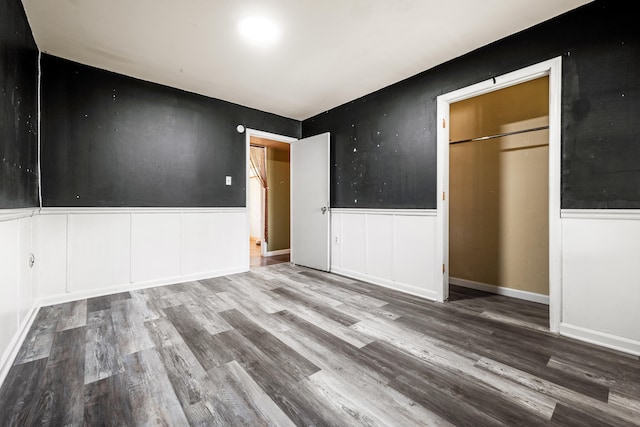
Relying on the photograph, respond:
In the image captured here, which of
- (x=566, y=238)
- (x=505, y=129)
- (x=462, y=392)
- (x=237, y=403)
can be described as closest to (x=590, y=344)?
(x=566, y=238)

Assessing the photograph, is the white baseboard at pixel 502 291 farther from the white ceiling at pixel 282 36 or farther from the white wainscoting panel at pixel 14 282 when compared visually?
the white wainscoting panel at pixel 14 282

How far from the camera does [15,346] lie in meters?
1.72

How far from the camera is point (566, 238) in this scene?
2.02m

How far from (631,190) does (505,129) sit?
145 centimetres

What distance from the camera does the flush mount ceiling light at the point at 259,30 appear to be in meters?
2.12

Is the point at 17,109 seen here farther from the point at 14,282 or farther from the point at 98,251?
the point at 98,251

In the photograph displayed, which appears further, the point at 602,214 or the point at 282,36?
the point at 282,36

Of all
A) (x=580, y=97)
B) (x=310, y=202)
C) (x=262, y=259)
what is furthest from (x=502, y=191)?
(x=262, y=259)

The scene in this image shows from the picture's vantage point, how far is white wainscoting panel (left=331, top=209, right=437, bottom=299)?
2.86 meters

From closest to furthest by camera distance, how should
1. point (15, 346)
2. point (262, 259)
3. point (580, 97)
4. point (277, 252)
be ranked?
point (15, 346) → point (580, 97) → point (262, 259) → point (277, 252)

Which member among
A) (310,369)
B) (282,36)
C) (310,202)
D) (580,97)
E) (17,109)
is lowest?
(310,369)

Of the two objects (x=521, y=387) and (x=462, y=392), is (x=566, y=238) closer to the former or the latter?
(x=521, y=387)

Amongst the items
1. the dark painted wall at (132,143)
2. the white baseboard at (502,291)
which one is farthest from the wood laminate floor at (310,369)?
the dark painted wall at (132,143)

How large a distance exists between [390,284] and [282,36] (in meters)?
2.80
